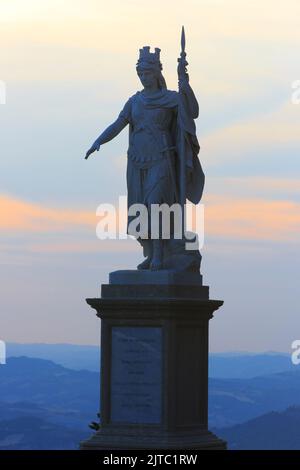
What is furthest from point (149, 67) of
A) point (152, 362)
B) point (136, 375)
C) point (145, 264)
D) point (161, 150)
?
point (136, 375)

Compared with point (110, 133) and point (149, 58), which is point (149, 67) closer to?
point (149, 58)

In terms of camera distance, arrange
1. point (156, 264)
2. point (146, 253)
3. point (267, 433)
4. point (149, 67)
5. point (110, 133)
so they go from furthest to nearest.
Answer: point (267, 433), point (110, 133), point (146, 253), point (149, 67), point (156, 264)

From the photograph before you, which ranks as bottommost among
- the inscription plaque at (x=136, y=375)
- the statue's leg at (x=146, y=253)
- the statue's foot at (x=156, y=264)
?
the inscription plaque at (x=136, y=375)

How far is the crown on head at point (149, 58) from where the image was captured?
35.9 m

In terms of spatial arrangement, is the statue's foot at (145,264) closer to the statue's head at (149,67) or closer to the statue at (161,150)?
the statue at (161,150)

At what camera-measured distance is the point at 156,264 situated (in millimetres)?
35719

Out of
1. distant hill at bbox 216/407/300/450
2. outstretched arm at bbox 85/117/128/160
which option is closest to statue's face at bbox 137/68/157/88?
outstretched arm at bbox 85/117/128/160

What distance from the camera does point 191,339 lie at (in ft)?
117

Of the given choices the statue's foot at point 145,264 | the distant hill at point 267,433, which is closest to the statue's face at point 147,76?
the statue's foot at point 145,264

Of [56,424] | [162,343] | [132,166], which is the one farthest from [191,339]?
[56,424]

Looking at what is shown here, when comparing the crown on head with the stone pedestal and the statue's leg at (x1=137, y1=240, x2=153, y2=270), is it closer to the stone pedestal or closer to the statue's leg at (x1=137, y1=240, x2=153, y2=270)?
the statue's leg at (x1=137, y1=240, x2=153, y2=270)

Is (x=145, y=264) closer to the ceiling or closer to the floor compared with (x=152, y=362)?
closer to the ceiling

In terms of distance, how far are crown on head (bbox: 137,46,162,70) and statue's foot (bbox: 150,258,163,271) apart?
122 inches

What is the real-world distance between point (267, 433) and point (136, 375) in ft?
50.3
